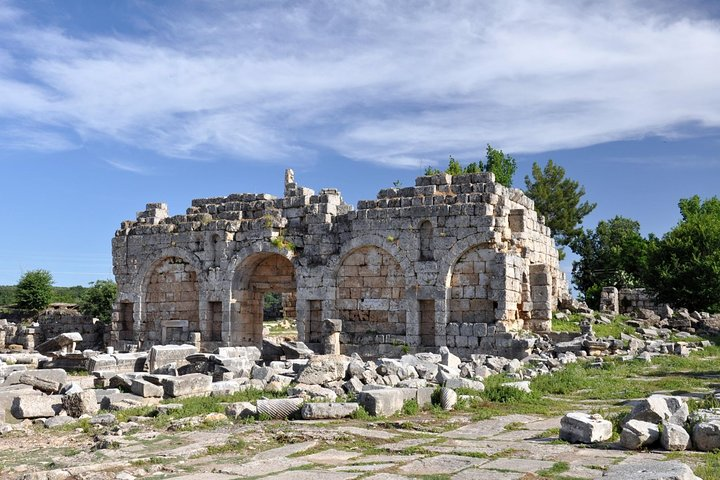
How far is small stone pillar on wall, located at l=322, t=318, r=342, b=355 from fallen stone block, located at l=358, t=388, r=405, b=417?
36.7 feet

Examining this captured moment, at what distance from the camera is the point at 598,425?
8.30 metres

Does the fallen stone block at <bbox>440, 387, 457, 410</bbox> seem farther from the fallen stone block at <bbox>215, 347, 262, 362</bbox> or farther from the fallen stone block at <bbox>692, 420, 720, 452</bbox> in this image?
the fallen stone block at <bbox>215, 347, 262, 362</bbox>

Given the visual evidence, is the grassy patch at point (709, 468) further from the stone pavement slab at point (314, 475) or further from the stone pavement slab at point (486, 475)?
the stone pavement slab at point (314, 475)

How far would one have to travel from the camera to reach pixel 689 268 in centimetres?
3095

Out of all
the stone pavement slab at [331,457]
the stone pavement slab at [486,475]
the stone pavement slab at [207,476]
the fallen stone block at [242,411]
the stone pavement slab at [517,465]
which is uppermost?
the fallen stone block at [242,411]

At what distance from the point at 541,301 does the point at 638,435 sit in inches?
561

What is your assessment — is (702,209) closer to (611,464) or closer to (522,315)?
(522,315)

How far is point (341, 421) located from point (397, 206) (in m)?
12.6

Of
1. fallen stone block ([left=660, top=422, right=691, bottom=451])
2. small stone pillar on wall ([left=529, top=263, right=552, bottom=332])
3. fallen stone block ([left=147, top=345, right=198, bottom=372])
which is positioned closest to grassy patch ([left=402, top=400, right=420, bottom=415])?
fallen stone block ([left=660, top=422, right=691, bottom=451])

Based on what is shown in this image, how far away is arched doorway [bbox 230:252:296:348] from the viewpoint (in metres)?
24.9

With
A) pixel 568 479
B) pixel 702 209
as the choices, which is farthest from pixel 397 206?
pixel 702 209

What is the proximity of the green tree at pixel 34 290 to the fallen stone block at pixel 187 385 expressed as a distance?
3168 cm

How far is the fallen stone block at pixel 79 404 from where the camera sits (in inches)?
466

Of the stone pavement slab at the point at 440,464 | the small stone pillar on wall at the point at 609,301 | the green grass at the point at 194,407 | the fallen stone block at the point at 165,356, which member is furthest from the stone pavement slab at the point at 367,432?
the small stone pillar on wall at the point at 609,301
